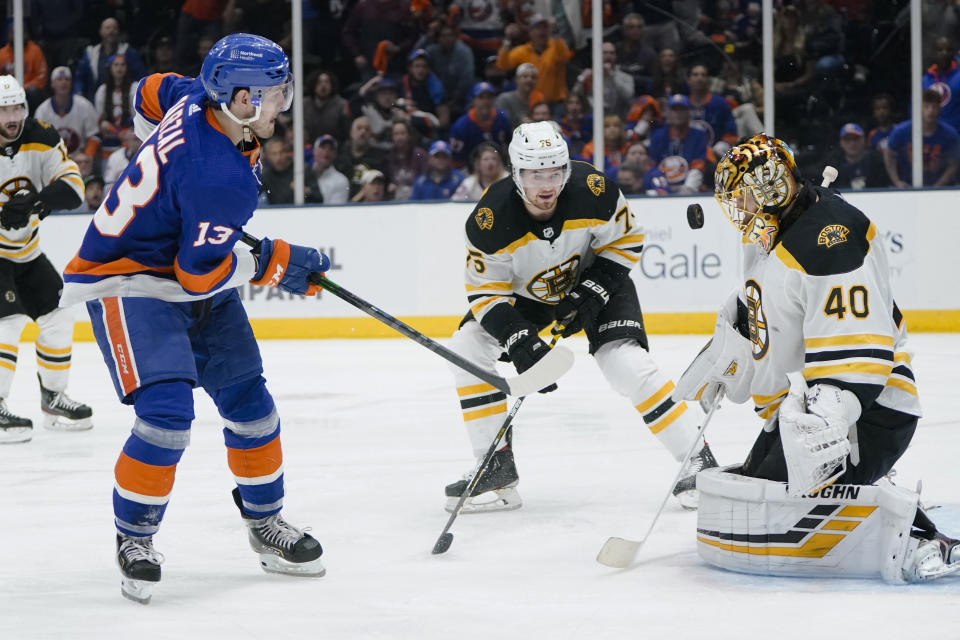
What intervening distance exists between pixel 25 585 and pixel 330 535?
71cm

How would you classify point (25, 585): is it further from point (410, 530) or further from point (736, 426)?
point (736, 426)

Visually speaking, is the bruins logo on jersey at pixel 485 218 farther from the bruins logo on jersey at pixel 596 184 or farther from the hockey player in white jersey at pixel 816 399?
the hockey player in white jersey at pixel 816 399

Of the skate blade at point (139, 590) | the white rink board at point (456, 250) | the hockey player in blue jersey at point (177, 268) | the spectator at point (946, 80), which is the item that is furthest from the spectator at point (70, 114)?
the skate blade at point (139, 590)

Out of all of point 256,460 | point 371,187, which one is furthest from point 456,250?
point 256,460

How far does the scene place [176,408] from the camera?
2.31 meters

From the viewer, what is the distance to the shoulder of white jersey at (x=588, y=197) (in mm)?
3176

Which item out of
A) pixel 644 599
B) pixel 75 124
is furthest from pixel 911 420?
pixel 75 124

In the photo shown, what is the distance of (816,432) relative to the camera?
7.06ft

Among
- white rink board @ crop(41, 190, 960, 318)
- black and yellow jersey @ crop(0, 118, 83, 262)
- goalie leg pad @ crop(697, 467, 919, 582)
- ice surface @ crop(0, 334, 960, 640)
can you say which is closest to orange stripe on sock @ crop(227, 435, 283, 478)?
ice surface @ crop(0, 334, 960, 640)

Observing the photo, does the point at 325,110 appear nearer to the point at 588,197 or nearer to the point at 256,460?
the point at 588,197

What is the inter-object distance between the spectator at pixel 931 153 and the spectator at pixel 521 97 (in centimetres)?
216

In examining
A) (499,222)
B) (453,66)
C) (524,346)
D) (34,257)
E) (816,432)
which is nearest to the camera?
(816,432)

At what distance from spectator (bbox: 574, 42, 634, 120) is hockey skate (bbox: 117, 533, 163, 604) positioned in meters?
5.59

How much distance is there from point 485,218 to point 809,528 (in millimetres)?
1227
